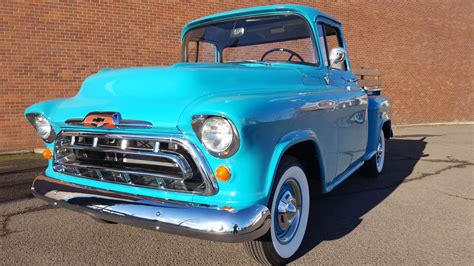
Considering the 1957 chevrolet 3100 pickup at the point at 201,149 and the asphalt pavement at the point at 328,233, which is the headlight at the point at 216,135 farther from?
the asphalt pavement at the point at 328,233

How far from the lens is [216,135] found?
1.96 metres

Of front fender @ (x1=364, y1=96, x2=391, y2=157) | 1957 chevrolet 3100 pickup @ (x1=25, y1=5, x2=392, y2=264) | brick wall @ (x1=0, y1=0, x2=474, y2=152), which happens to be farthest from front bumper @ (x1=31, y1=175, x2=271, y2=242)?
brick wall @ (x1=0, y1=0, x2=474, y2=152)

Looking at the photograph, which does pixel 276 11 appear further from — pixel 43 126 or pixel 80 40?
pixel 80 40

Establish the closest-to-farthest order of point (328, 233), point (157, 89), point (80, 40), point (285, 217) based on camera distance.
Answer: point (157, 89) < point (285, 217) < point (328, 233) < point (80, 40)

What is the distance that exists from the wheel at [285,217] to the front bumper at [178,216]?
11.4 inches

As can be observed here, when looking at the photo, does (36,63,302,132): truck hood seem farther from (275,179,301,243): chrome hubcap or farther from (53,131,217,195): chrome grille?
(275,179,301,243): chrome hubcap

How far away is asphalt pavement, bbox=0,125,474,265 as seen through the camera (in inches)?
102

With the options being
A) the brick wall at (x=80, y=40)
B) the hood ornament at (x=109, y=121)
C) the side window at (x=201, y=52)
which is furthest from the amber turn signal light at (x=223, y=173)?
the brick wall at (x=80, y=40)

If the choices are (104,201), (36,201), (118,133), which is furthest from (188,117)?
(36,201)

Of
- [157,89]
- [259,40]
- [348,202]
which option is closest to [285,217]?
[157,89]

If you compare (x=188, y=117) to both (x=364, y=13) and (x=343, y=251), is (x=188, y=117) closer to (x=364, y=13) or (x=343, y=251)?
(x=343, y=251)

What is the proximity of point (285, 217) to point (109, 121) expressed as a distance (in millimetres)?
1306

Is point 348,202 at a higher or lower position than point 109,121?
lower

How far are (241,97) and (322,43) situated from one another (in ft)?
5.11
